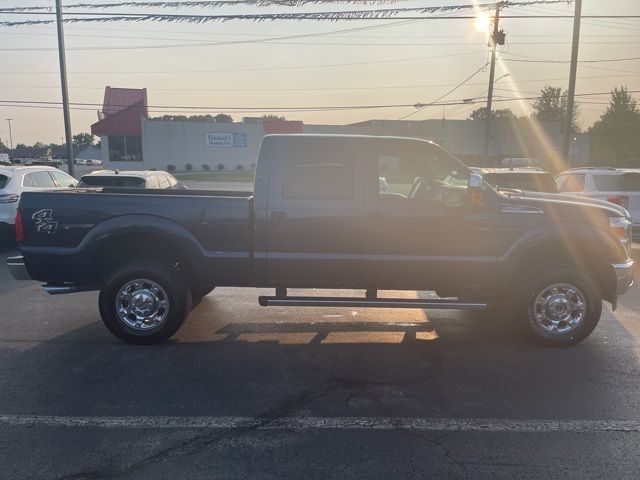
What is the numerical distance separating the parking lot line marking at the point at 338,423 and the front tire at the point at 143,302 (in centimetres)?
157

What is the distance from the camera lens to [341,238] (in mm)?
5363

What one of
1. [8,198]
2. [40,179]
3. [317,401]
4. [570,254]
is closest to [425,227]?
[570,254]

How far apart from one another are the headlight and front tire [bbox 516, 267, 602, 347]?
619 millimetres

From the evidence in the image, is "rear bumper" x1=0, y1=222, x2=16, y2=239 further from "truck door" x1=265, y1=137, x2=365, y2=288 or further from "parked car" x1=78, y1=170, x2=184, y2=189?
"truck door" x1=265, y1=137, x2=365, y2=288

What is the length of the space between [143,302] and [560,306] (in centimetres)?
435

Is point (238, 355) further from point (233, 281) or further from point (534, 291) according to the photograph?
point (534, 291)

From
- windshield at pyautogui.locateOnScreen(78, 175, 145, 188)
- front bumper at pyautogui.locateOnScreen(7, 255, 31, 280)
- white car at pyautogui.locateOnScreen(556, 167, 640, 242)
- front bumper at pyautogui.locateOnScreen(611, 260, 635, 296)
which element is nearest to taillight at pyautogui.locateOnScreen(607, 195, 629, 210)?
white car at pyautogui.locateOnScreen(556, 167, 640, 242)

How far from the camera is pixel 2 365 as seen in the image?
16.3ft

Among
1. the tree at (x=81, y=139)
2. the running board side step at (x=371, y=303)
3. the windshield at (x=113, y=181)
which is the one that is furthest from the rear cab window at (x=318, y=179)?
the tree at (x=81, y=139)

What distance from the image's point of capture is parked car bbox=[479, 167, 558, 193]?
29.7ft

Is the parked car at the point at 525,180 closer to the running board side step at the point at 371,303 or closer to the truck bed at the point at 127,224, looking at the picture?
the running board side step at the point at 371,303

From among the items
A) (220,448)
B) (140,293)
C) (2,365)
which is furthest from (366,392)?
(2,365)

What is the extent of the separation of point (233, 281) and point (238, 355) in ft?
2.55

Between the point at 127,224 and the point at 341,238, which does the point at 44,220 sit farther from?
the point at 341,238
